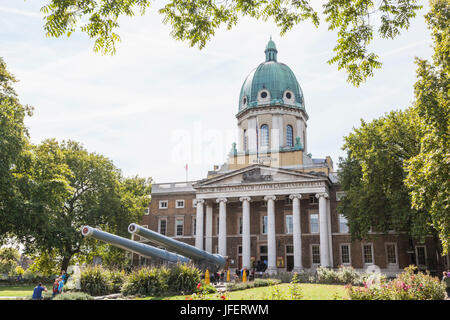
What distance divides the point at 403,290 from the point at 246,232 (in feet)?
93.2

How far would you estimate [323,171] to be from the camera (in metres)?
44.5

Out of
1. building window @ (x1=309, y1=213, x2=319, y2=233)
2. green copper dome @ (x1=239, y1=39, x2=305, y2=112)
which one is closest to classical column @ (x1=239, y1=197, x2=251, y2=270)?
building window @ (x1=309, y1=213, x2=319, y2=233)

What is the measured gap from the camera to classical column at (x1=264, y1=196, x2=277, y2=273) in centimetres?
3984

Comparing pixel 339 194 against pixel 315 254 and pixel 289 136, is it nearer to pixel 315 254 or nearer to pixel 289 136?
pixel 315 254

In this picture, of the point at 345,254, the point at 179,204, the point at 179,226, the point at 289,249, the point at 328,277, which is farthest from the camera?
the point at 179,204

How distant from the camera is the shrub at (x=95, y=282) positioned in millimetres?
19969

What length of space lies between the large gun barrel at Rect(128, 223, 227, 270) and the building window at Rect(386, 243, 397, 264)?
2040 cm

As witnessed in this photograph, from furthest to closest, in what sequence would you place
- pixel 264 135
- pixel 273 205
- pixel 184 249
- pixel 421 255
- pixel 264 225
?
pixel 264 135 → pixel 264 225 → pixel 273 205 → pixel 421 255 → pixel 184 249

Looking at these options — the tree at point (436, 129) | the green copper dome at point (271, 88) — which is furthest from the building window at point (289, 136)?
the tree at point (436, 129)

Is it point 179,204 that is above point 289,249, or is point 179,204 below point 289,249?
above

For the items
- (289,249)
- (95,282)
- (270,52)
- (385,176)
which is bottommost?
(95,282)

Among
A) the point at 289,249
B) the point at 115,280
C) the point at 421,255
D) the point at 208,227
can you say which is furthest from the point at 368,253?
the point at 115,280

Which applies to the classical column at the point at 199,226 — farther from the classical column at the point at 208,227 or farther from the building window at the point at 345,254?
the building window at the point at 345,254

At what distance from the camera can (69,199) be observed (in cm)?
3991
